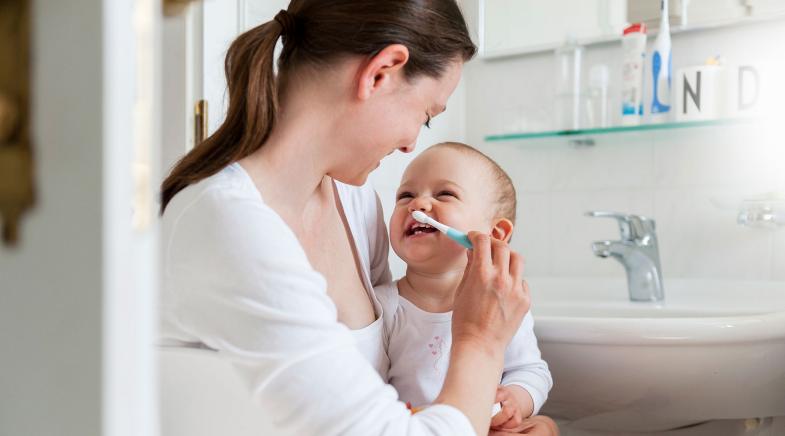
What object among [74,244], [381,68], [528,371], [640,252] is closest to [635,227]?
[640,252]

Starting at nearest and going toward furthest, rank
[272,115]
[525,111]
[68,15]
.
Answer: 1. [68,15]
2. [272,115]
3. [525,111]

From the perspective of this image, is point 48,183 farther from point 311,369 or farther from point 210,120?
point 210,120

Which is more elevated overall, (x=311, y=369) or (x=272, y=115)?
(x=272, y=115)

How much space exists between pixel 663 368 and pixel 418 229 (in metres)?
0.38

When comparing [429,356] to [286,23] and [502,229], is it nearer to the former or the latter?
[502,229]

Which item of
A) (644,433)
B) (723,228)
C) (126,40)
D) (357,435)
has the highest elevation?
(126,40)

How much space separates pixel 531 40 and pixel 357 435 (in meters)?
1.24

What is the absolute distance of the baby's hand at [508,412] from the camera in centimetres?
93

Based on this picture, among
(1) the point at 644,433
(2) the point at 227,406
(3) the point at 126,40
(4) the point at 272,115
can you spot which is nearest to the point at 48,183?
(3) the point at 126,40

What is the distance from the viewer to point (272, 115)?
0.83 metres

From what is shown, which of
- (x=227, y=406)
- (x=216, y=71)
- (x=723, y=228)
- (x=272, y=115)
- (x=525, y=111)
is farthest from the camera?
(x=525, y=111)

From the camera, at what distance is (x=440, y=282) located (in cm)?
108

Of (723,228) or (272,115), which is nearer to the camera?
(272,115)

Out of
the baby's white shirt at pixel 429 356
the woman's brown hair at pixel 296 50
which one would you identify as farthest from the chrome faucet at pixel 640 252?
the woman's brown hair at pixel 296 50
